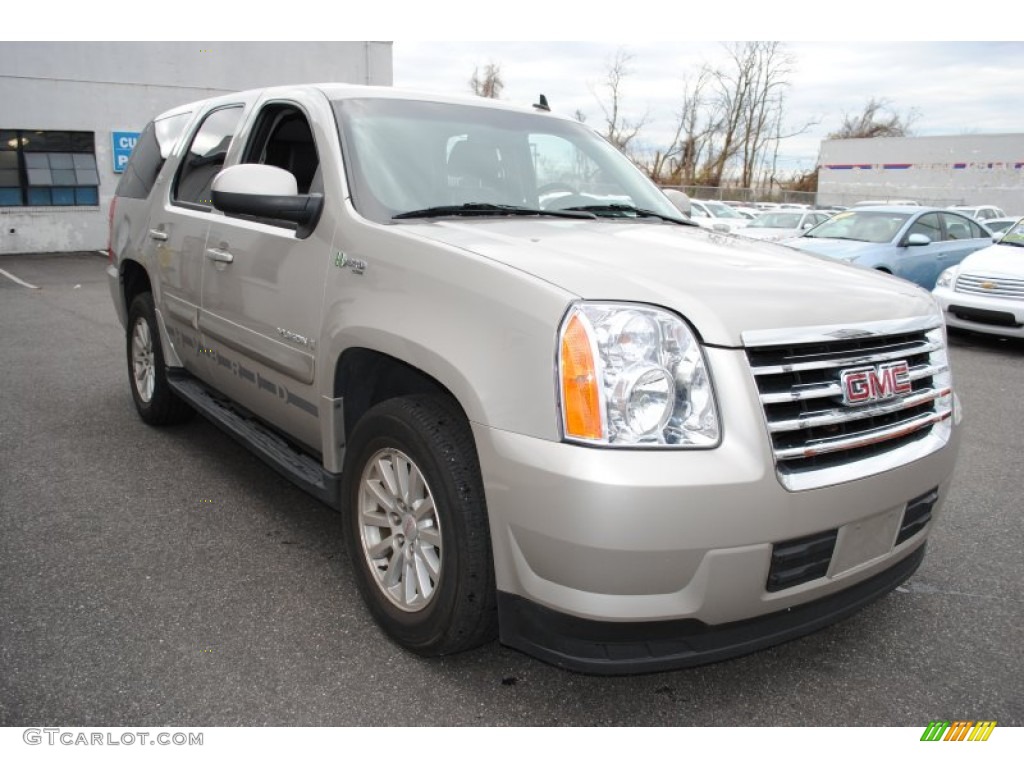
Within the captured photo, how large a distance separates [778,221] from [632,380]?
53.3 ft

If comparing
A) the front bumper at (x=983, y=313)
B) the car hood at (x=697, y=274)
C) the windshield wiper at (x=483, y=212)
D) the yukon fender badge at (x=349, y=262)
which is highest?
the windshield wiper at (x=483, y=212)

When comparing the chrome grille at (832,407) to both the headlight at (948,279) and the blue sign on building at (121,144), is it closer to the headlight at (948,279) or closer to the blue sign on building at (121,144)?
the headlight at (948,279)

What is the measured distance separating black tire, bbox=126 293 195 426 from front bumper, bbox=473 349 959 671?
320 centimetres

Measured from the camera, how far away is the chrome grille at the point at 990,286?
873cm

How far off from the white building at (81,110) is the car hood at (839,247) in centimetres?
1321

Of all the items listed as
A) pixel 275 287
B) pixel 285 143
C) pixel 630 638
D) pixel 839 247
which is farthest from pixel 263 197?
pixel 839 247

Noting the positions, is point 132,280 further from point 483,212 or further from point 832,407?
point 832,407

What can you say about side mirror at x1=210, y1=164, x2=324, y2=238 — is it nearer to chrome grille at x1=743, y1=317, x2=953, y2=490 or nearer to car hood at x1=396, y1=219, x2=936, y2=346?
car hood at x1=396, y1=219, x2=936, y2=346

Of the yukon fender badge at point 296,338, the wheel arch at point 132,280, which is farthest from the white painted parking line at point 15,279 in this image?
the yukon fender badge at point 296,338

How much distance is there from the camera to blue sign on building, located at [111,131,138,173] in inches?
714

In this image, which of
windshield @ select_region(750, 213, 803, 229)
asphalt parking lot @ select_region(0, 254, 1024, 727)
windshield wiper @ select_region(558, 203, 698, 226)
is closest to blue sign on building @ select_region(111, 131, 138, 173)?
windshield @ select_region(750, 213, 803, 229)

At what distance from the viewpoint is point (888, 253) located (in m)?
10.4

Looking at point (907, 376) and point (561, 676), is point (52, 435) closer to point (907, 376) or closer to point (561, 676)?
point (561, 676)

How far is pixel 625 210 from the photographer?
11.7ft
